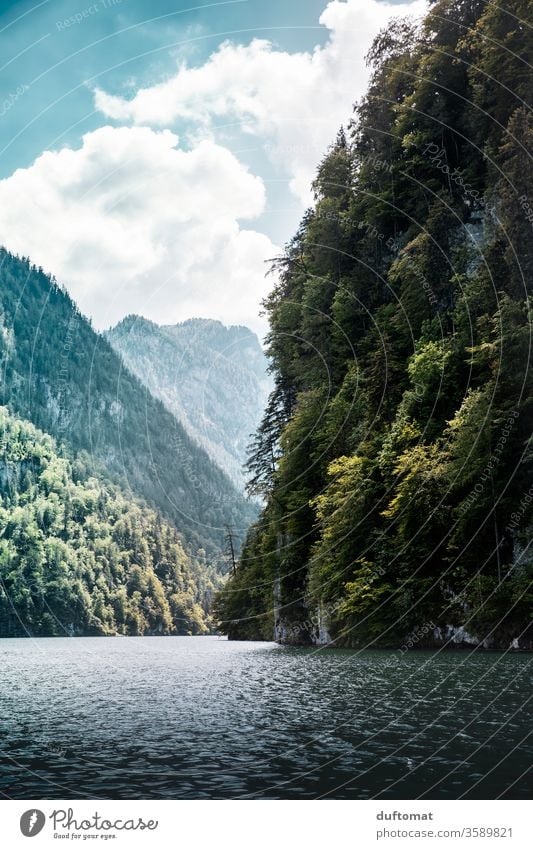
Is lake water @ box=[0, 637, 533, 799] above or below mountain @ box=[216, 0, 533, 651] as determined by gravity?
below

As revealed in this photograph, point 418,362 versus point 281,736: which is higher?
point 418,362

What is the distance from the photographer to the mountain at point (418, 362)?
39.0 metres

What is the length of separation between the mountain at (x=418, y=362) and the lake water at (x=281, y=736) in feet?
33.0

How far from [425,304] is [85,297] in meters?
25.5

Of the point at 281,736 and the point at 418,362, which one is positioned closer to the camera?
the point at 281,736

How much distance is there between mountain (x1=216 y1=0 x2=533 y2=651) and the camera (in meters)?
39.0

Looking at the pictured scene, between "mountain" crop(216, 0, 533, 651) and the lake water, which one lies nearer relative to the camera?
the lake water

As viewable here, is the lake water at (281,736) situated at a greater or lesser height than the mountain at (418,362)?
lesser

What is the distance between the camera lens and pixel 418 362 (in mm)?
45281

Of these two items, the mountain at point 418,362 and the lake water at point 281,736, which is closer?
the lake water at point 281,736

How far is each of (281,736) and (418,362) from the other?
3074 cm

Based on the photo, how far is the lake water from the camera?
13.0 meters

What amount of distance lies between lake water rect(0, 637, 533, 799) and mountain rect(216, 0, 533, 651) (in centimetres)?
1007
